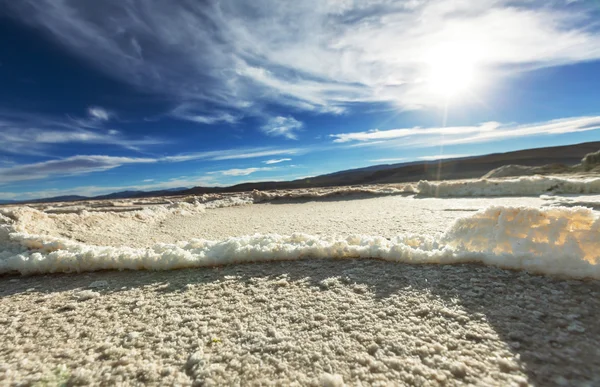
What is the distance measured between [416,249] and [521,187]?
701 cm

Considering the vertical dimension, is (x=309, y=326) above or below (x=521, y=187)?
above

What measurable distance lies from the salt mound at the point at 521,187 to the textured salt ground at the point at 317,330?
6811 mm

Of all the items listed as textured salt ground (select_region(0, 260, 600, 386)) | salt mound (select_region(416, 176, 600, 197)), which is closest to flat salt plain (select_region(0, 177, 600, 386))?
textured salt ground (select_region(0, 260, 600, 386))

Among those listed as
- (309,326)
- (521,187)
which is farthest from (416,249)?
(521,187)

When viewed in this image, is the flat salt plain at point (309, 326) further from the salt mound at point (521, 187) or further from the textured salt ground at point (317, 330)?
the salt mound at point (521, 187)

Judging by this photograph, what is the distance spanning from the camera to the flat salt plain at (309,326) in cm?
96

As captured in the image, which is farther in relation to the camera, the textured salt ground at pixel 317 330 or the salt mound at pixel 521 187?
Answer: the salt mound at pixel 521 187

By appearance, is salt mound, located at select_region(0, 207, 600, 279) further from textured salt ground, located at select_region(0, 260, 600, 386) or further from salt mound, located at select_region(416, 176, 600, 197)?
salt mound, located at select_region(416, 176, 600, 197)

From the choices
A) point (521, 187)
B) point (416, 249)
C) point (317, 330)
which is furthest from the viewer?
point (521, 187)

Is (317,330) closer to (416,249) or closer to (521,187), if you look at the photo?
(416,249)

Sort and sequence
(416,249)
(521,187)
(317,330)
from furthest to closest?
(521,187)
(416,249)
(317,330)

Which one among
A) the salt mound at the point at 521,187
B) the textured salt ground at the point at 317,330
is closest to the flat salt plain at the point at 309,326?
the textured salt ground at the point at 317,330

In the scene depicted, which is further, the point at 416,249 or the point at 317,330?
the point at 416,249

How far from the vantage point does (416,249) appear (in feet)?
6.49
